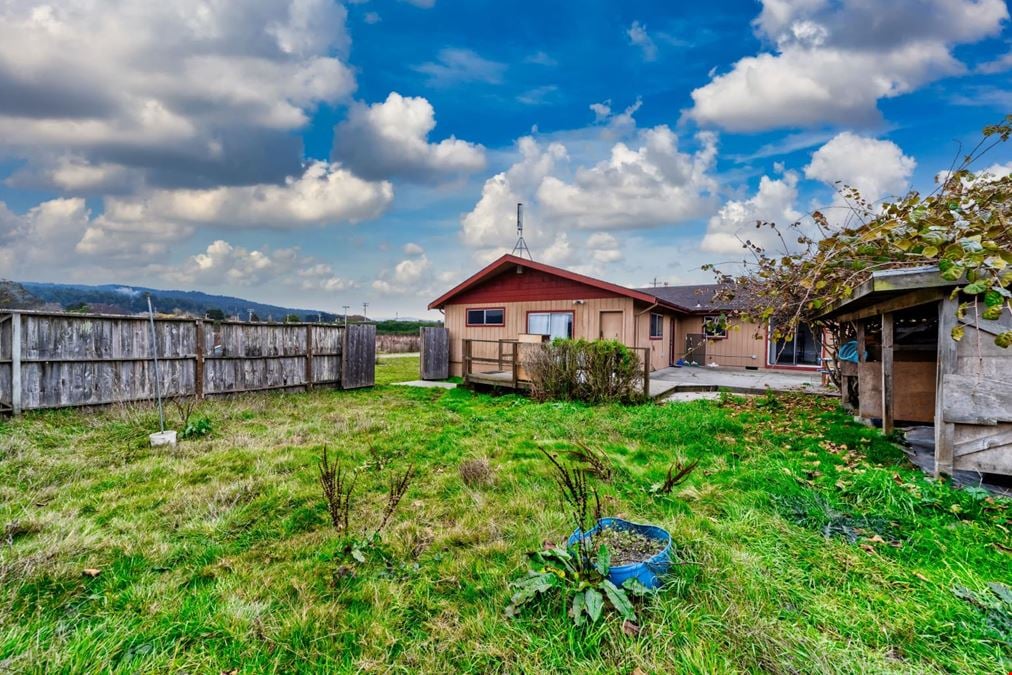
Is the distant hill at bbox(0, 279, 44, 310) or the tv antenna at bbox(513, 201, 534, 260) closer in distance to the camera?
the tv antenna at bbox(513, 201, 534, 260)

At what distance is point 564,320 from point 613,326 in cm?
155

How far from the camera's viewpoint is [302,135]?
1097cm

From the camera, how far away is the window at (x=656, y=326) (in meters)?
13.9

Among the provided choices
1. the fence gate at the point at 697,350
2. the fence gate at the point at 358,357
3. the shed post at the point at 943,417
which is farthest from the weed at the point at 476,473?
the fence gate at the point at 697,350

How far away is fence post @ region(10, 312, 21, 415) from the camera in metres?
6.30

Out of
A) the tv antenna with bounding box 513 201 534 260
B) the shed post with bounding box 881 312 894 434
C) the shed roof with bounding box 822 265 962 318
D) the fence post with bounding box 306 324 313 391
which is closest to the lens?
the shed roof with bounding box 822 265 962 318

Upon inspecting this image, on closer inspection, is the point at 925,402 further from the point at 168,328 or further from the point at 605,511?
the point at 168,328

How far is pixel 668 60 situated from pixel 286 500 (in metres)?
11.1

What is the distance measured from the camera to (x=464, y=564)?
105 inches

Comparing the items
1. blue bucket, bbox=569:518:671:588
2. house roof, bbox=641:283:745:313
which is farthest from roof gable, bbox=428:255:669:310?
blue bucket, bbox=569:518:671:588

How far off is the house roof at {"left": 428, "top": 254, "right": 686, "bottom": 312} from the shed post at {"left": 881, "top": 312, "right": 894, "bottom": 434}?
6.96m

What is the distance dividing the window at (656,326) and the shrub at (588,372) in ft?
17.9

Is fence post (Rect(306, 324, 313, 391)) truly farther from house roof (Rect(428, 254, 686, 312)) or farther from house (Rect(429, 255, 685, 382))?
house roof (Rect(428, 254, 686, 312))

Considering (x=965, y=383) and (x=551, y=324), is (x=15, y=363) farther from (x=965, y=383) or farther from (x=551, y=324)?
(x=965, y=383)
